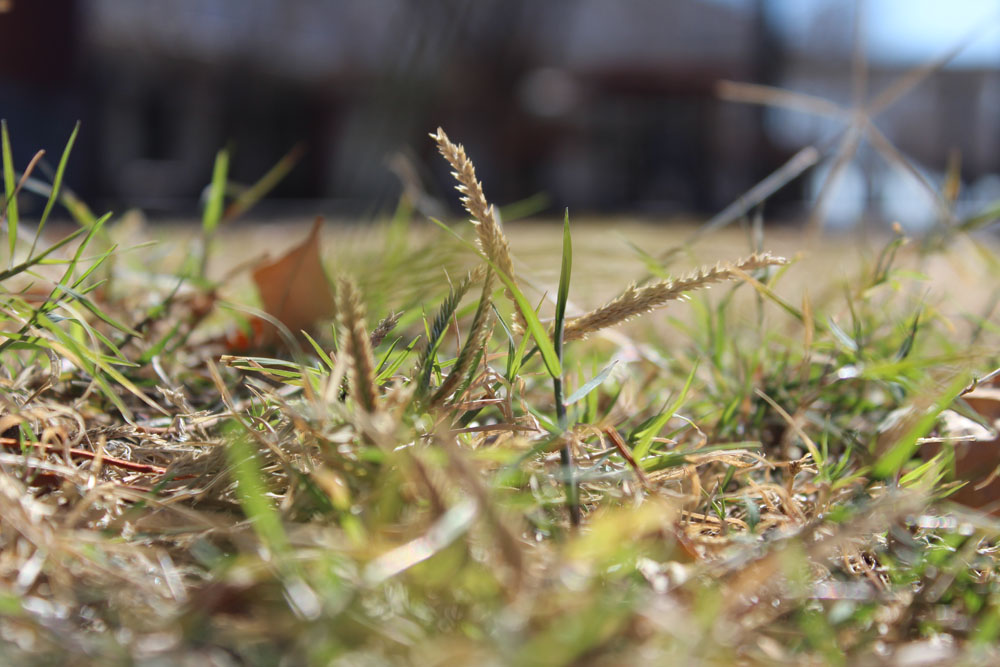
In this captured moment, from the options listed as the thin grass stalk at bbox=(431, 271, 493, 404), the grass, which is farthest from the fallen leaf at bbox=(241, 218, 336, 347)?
the thin grass stalk at bbox=(431, 271, 493, 404)

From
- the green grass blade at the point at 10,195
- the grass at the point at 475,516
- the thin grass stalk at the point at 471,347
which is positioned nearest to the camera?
the grass at the point at 475,516

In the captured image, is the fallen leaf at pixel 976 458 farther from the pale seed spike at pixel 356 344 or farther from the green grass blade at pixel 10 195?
the green grass blade at pixel 10 195

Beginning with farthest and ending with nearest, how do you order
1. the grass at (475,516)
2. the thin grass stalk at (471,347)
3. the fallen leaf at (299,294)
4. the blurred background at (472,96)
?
1. the blurred background at (472,96)
2. the fallen leaf at (299,294)
3. the thin grass stalk at (471,347)
4. the grass at (475,516)

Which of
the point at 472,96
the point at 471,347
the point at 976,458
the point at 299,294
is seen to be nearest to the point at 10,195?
the point at 299,294

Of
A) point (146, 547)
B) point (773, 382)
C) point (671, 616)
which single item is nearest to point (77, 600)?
point (146, 547)

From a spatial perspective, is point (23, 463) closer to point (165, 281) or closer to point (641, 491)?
point (641, 491)

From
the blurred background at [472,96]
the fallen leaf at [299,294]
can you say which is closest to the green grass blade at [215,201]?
the fallen leaf at [299,294]

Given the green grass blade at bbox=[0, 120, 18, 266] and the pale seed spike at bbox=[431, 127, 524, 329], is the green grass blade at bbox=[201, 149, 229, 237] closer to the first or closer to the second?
the green grass blade at bbox=[0, 120, 18, 266]
